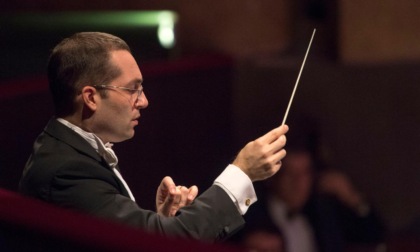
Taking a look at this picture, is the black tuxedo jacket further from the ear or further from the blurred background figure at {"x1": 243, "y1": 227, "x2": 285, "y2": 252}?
the blurred background figure at {"x1": 243, "y1": 227, "x2": 285, "y2": 252}

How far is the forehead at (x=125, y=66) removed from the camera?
184 centimetres

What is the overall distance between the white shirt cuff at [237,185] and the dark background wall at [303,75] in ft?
5.92

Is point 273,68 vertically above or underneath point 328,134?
above

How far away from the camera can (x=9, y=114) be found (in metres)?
2.63

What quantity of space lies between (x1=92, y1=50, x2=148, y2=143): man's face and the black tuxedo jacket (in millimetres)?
57

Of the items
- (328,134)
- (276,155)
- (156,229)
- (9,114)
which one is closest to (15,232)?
(156,229)

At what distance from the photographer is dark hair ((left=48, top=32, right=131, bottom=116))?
5.91 ft

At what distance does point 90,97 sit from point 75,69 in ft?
0.19

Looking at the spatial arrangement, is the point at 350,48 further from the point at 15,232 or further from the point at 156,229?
the point at 15,232

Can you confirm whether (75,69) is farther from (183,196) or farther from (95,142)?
(183,196)

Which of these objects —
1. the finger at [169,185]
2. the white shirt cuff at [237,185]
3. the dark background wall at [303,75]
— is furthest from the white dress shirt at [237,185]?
the dark background wall at [303,75]

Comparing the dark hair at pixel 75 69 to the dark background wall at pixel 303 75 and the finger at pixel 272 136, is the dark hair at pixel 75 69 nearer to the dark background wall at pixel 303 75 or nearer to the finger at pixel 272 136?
the finger at pixel 272 136

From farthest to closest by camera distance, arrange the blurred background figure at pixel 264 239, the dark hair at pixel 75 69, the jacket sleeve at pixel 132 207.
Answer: the blurred background figure at pixel 264 239, the dark hair at pixel 75 69, the jacket sleeve at pixel 132 207

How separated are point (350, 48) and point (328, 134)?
36cm
